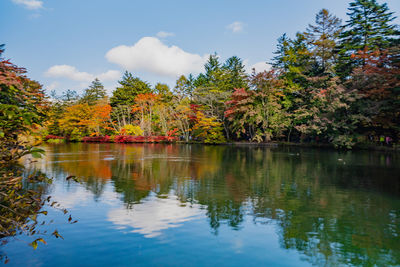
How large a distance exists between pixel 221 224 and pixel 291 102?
78.7 ft

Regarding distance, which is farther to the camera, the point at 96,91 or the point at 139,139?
the point at 96,91

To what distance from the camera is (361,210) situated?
5.68 metres

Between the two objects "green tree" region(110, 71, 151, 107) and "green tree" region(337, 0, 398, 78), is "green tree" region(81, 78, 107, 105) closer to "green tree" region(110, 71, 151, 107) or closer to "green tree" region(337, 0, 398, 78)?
"green tree" region(110, 71, 151, 107)

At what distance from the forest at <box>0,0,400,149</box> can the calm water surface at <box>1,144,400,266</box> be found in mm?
8663

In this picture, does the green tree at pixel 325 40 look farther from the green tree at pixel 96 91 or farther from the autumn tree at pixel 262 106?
the green tree at pixel 96 91

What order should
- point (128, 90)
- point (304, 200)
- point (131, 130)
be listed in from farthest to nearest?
1. point (128, 90)
2. point (131, 130)
3. point (304, 200)

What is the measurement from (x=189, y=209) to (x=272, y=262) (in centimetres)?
240

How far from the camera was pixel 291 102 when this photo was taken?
26.7 metres

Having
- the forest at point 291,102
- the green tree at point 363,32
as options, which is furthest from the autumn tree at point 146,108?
the green tree at point 363,32

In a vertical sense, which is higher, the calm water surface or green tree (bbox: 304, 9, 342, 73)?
→ green tree (bbox: 304, 9, 342, 73)

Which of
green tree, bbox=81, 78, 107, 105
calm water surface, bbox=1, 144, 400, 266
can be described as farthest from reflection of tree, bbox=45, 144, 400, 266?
green tree, bbox=81, 78, 107, 105

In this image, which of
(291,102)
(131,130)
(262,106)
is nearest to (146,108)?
(131,130)

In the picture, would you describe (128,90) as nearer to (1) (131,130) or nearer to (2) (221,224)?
(1) (131,130)

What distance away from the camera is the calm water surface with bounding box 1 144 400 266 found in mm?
3652
